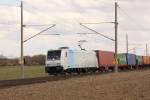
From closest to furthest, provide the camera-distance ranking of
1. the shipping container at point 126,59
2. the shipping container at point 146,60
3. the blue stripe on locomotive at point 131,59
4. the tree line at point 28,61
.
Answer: the shipping container at point 126,59 < the blue stripe on locomotive at point 131,59 < the shipping container at point 146,60 < the tree line at point 28,61

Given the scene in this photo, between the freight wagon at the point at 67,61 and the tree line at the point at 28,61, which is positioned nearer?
the freight wagon at the point at 67,61

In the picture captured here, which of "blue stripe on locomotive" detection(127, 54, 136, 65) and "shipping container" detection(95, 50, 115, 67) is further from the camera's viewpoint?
"blue stripe on locomotive" detection(127, 54, 136, 65)

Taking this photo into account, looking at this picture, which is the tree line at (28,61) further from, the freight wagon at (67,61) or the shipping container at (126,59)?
the freight wagon at (67,61)

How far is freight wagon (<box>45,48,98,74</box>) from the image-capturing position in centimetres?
5228

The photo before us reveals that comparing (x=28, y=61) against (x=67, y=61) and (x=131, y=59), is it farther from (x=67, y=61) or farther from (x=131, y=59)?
(x=67, y=61)

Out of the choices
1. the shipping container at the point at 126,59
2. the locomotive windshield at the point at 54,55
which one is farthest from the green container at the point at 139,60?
the locomotive windshield at the point at 54,55

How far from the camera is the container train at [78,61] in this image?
172 feet

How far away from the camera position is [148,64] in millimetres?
109625

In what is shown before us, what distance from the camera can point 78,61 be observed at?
5812 cm

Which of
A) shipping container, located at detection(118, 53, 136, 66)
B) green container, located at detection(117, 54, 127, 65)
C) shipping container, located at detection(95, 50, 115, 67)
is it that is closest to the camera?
shipping container, located at detection(95, 50, 115, 67)

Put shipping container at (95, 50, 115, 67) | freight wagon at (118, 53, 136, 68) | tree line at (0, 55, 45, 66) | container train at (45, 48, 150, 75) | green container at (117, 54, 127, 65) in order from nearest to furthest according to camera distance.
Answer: container train at (45, 48, 150, 75) → shipping container at (95, 50, 115, 67) → green container at (117, 54, 127, 65) → freight wagon at (118, 53, 136, 68) → tree line at (0, 55, 45, 66)

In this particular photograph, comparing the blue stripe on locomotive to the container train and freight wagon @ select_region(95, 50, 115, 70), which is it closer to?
the container train

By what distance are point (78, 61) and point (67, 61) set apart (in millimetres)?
4571

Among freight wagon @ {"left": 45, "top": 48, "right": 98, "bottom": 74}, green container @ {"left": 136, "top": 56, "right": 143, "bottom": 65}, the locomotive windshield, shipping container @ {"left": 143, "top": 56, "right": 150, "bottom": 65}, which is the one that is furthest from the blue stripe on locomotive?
the locomotive windshield
